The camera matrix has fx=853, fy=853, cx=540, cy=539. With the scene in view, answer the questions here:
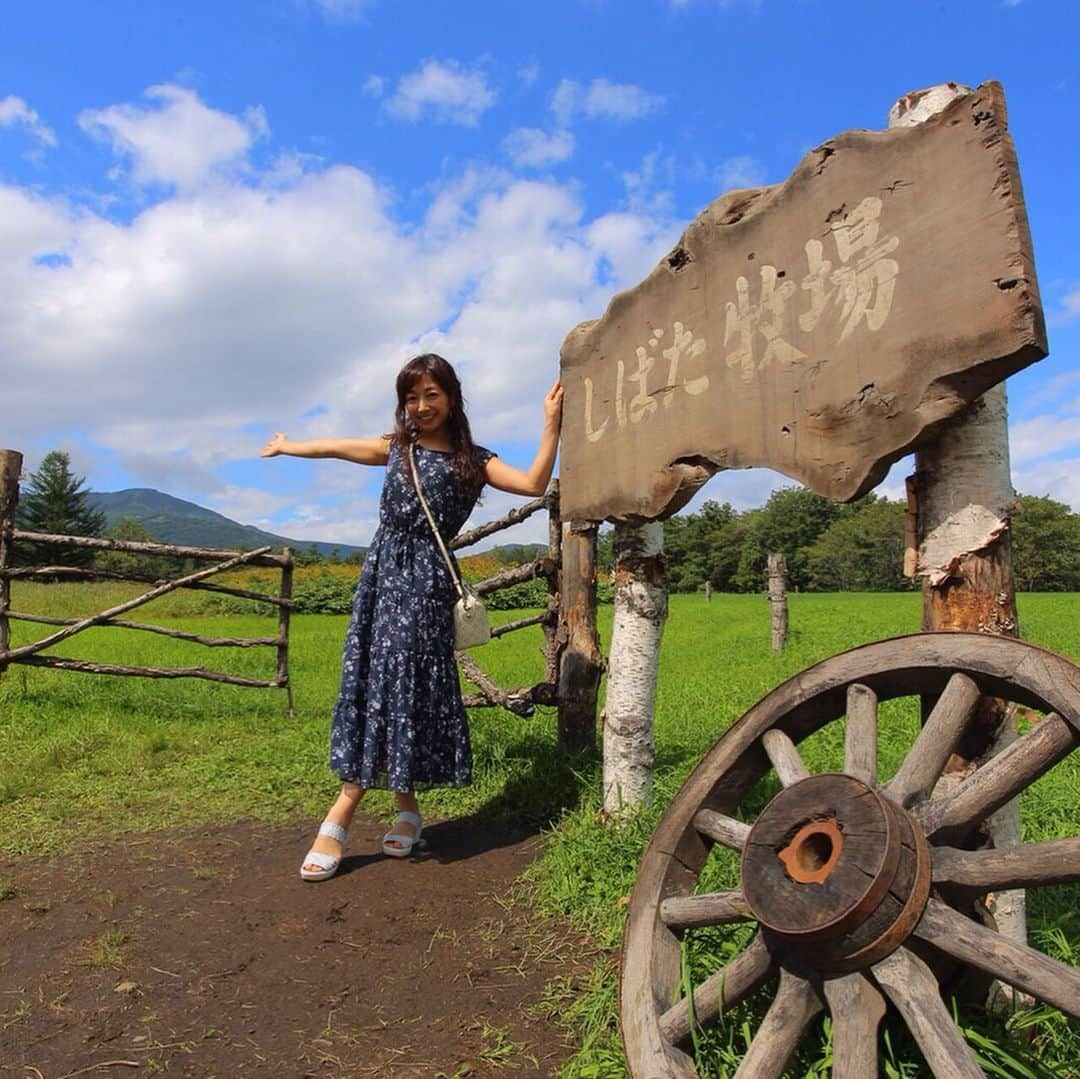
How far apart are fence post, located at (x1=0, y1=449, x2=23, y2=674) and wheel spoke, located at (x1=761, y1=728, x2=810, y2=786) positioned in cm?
649

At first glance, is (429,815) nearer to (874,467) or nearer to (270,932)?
(270,932)

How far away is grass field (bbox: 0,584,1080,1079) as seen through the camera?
2314 millimetres

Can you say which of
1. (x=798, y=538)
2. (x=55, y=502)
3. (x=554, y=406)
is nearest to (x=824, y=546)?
(x=798, y=538)

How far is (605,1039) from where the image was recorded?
2230mm

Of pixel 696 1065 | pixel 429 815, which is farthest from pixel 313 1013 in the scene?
pixel 429 815

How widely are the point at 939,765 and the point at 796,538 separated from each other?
66.4 meters

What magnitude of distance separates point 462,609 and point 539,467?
0.70 meters

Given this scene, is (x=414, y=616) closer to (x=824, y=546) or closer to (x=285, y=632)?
(x=285, y=632)

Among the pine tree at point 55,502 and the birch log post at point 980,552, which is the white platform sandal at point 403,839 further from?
the pine tree at point 55,502

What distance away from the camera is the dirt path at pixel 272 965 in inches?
90.2

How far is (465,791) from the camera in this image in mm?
4555

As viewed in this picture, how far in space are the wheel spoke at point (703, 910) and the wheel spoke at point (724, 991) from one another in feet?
0.26

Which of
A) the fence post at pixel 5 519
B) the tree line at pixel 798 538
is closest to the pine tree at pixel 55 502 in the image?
the tree line at pixel 798 538

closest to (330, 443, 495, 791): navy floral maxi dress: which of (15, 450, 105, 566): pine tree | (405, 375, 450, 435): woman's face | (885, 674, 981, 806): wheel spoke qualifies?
(405, 375, 450, 435): woman's face
